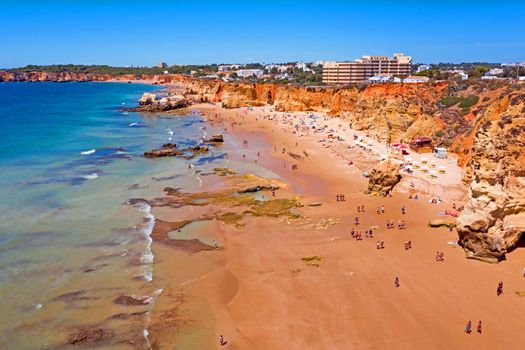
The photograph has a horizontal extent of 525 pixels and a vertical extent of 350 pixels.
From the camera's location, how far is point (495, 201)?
1783 centimetres

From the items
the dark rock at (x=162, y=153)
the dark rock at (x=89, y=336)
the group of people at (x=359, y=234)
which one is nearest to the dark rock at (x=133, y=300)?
the dark rock at (x=89, y=336)

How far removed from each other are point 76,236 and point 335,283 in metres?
13.8

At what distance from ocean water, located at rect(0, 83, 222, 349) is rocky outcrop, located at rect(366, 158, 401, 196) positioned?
13.3 m

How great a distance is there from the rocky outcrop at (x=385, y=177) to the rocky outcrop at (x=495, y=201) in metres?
8.90

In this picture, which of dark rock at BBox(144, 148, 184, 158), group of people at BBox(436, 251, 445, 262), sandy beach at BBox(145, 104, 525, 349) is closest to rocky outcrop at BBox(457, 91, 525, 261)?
sandy beach at BBox(145, 104, 525, 349)

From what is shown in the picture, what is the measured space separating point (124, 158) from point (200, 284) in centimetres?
2668

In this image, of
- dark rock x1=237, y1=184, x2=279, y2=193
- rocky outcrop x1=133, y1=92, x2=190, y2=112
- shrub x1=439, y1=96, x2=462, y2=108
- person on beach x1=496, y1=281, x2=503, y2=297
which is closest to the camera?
person on beach x1=496, y1=281, x2=503, y2=297

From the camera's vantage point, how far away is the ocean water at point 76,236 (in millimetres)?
15148

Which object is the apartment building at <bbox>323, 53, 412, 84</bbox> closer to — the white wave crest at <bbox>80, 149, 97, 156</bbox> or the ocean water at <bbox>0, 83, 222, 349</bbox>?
the ocean water at <bbox>0, 83, 222, 349</bbox>

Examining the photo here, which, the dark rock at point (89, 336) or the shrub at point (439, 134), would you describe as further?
the shrub at point (439, 134)

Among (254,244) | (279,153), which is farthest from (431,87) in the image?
(254,244)

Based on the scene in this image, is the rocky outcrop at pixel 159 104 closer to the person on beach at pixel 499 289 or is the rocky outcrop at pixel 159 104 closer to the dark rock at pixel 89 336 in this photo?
the dark rock at pixel 89 336

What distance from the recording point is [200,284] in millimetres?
17703

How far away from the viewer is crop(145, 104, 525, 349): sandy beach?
46.5 feet
